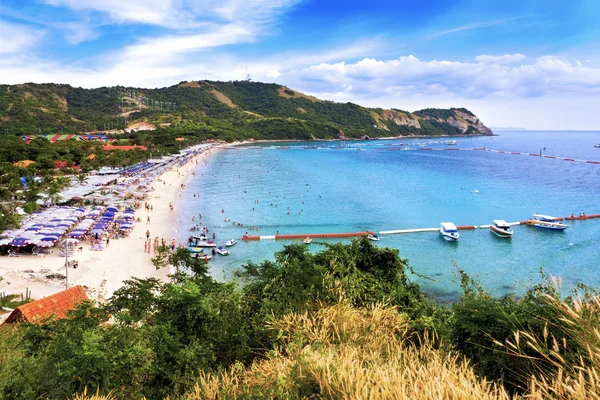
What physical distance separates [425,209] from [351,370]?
3796cm

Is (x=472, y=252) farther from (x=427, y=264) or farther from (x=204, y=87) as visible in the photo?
(x=204, y=87)

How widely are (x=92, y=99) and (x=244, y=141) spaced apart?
69.9 m

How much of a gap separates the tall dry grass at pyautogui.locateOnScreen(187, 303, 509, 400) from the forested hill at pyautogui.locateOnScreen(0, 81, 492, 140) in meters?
94.3

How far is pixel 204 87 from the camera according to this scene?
619 ft

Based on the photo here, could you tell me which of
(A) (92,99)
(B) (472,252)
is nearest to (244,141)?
(A) (92,99)

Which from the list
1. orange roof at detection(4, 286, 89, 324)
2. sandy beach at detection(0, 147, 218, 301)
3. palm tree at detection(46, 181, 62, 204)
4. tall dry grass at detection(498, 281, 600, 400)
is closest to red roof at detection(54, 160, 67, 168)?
palm tree at detection(46, 181, 62, 204)

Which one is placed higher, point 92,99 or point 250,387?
point 92,99

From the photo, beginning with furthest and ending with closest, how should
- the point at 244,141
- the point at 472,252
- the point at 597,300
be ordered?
the point at 244,141 → the point at 472,252 → the point at 597,300

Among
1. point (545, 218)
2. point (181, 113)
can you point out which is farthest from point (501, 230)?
point (181, 113)

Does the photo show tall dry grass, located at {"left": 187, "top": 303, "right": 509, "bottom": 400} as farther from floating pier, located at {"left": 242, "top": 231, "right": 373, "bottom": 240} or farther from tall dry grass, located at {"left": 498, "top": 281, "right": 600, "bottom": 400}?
floating pier, located at {"left": 242, "top": 231, "right": 373, "bottom": 240}

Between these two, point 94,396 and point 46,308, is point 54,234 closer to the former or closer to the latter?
point 46,308

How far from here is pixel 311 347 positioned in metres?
5.84

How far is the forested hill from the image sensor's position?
99856 mm

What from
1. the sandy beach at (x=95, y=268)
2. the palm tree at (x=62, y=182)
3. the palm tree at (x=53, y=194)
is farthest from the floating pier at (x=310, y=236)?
the palm tree at (x=62, y=182)
